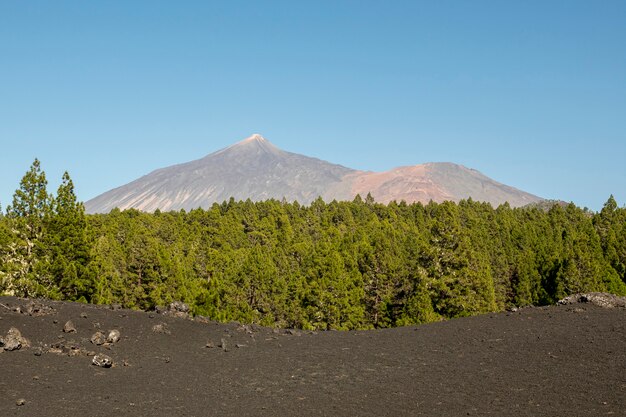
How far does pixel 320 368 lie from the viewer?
1769cm

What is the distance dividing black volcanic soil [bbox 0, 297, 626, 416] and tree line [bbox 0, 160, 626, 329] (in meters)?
10.6

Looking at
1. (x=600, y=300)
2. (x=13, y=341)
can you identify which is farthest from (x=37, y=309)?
(x=600, y=300)

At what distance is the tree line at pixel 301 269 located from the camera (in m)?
33.6

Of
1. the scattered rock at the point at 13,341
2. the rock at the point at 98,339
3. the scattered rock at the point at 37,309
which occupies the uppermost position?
the scattered rock at the point at 37,309

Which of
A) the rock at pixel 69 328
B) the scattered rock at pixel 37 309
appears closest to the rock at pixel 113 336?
the rock at pixel 69 328

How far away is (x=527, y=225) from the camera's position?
85.9 meters

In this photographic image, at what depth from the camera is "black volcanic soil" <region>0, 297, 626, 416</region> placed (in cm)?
1379

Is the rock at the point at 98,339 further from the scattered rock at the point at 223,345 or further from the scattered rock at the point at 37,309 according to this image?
the scattered rock at the point at 223,345

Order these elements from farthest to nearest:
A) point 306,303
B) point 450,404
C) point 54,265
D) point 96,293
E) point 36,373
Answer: point 306,303 < point 96,293 < point 54,265 < point 36,373 < point 450,404

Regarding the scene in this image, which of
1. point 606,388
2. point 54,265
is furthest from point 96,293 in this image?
point 606,388

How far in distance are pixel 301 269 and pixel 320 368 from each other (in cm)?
4036

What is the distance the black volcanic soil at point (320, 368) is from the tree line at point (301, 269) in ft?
34.8

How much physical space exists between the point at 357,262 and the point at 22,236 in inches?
1100

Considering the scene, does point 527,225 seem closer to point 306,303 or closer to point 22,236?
point 306,303
